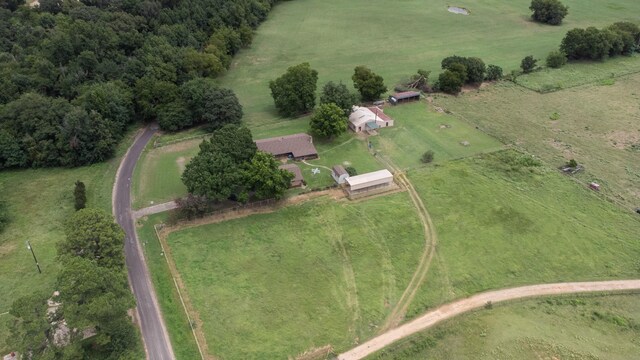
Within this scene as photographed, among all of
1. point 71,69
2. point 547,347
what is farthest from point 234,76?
point 547,347

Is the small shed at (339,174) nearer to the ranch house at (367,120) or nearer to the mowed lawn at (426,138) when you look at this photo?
the mowed lawn at (426,138)

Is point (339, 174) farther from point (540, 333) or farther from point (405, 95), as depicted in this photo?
point (540, 333)

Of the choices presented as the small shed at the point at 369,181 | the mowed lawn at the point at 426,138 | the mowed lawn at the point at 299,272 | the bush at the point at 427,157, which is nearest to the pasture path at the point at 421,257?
the mowed lawn at the point at 299,272

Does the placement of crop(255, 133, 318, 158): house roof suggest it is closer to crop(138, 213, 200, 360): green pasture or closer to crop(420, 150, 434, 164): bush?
crop(420, 150, 434, 164): bush

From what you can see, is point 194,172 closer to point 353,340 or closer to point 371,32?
point 353,340

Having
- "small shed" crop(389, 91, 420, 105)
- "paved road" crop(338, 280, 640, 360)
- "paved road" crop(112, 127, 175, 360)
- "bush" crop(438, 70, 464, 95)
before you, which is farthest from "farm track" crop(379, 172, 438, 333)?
"bush" crop(438, 70, 464, 95)

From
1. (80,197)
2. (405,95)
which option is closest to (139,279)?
(80,197)
